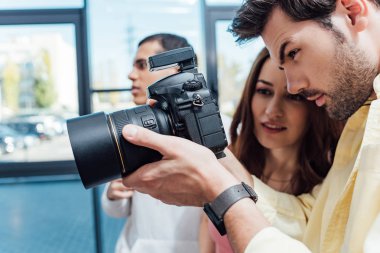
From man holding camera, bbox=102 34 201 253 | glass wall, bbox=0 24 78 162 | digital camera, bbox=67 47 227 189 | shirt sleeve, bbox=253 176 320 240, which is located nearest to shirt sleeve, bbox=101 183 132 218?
man holding camera, bbox=102 34 201 253

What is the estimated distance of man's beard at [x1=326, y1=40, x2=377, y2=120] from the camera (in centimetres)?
64

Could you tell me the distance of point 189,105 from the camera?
2.09 feet

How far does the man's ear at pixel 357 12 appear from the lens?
63 centimetres

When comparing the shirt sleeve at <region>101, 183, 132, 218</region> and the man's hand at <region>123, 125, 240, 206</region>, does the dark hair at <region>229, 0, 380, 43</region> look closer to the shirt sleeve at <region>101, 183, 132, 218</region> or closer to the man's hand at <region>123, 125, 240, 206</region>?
the man's hand at <region>123, 125, 240, 206</region>

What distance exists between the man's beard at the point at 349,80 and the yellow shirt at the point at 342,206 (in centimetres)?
3

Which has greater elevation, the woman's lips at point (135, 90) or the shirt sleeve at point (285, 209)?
the woman's lips at point (135, 90)

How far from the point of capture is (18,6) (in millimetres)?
2203

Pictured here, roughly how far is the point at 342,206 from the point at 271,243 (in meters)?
0.20

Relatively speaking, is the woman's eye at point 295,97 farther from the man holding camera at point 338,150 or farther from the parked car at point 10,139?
the parked car at point 10,139

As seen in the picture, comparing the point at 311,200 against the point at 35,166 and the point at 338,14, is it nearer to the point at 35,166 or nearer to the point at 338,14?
the point at 338,14

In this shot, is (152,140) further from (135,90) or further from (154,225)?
(135,90)

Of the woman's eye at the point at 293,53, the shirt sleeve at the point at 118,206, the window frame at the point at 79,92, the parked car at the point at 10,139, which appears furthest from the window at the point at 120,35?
the woman's eye at the point at 293,53

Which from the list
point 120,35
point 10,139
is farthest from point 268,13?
point 10,139

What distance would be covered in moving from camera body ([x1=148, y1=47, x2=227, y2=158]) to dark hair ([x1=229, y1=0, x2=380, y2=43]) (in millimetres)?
174
